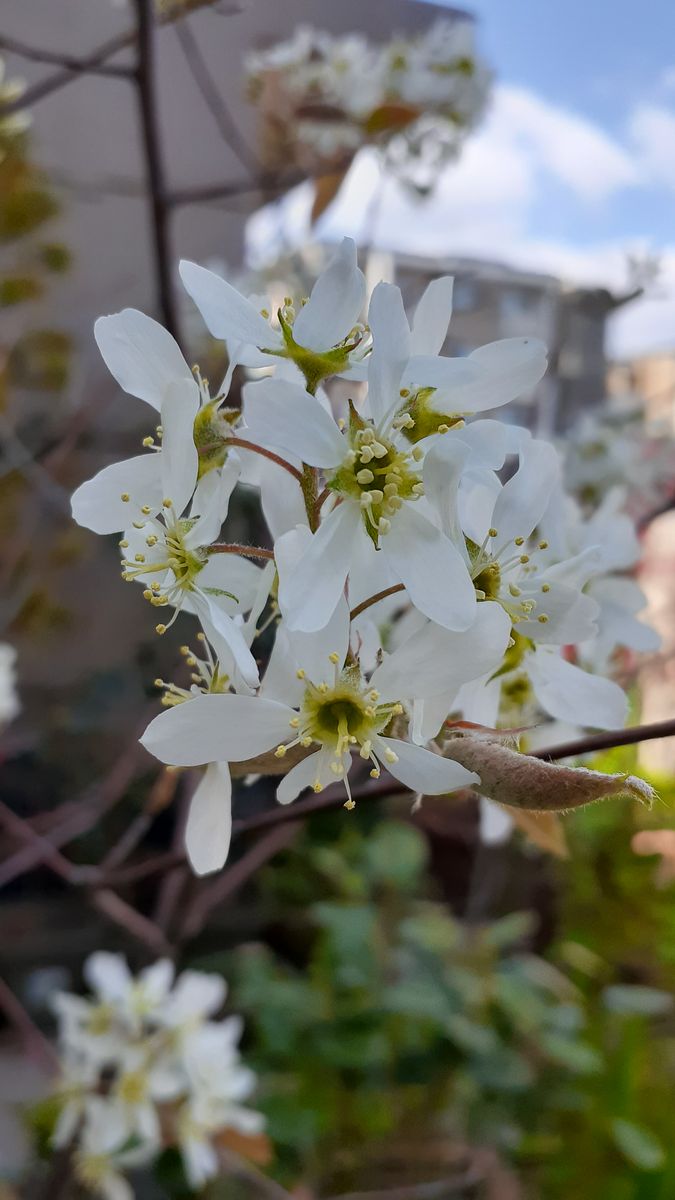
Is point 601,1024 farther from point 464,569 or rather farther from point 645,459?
point 464,569

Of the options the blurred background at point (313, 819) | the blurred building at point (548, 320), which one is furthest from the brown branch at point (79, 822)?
the blurred building at point (548, 320)

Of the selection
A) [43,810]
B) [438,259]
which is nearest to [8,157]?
[438,259]

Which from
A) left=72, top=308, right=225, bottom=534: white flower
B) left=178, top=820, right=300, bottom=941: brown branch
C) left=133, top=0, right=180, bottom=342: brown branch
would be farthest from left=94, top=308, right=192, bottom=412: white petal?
left=178, top=820, right=300, bottom=941: brown branch

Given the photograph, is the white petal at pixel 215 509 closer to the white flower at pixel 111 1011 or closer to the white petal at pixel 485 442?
the white petal at pixel 485 442

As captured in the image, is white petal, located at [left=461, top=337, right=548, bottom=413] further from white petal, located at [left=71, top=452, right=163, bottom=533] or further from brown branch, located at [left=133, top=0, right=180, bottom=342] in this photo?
brown branch, located at [left=133, top=0, right=180, bottom=342]

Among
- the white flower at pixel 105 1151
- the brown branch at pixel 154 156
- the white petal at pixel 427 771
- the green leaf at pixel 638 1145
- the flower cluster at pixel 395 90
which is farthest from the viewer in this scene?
the flower cluster at pixel 395 90

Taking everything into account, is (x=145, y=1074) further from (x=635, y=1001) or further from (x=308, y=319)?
(x=308, y=319)

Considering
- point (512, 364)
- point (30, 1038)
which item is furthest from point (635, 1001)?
point (512, 364)
